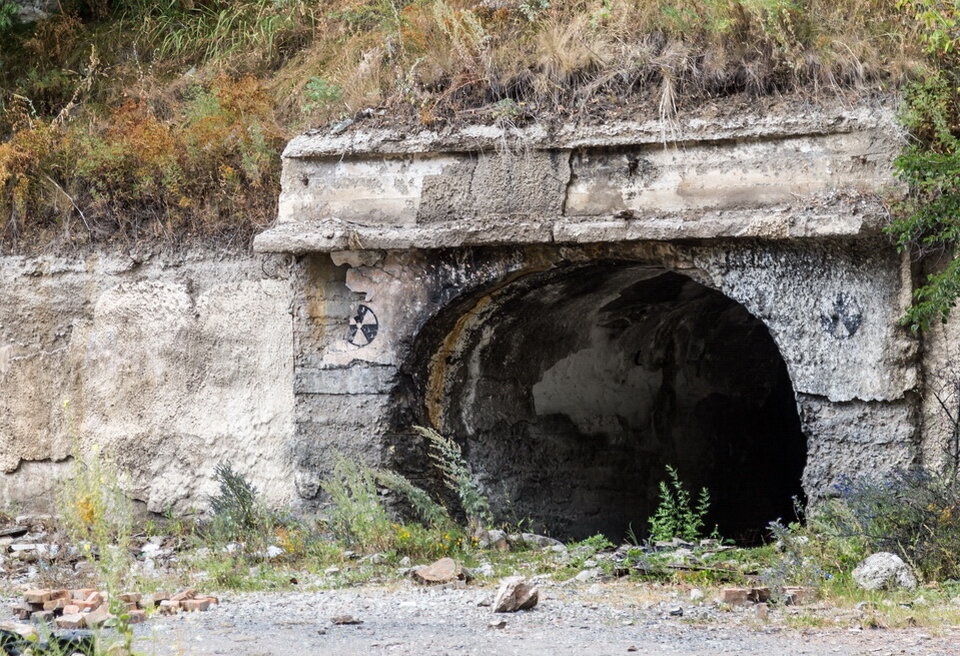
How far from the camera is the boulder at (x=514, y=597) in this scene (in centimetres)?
491

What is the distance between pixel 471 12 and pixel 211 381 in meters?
2.69

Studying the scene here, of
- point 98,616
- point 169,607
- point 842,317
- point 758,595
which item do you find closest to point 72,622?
point 98,616

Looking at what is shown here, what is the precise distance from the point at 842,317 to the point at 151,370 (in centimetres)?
412

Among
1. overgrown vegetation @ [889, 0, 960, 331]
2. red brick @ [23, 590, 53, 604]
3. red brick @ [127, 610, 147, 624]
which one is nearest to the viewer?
red brick @ [127, 610, 147, 624]

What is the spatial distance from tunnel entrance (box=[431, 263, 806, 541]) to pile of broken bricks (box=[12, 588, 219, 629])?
89.0 inches

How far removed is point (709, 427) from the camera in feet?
31.8

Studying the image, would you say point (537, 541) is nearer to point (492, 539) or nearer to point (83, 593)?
point (492, 539)

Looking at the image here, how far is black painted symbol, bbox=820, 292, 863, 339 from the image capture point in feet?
19.8

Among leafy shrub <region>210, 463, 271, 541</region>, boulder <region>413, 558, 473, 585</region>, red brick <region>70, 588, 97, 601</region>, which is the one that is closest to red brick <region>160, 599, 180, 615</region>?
red brick <region>70, 588, 97, 601</region>

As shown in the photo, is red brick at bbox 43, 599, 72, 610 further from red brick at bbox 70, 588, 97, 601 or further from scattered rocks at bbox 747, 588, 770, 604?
scattered rocks at bbox 747, 588, 770, 604

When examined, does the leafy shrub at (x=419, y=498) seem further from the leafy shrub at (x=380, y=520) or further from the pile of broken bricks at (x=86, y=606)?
the pile of broken bricks at (x=86, y=606)

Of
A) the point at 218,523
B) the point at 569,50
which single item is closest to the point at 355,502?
the point at 218,523

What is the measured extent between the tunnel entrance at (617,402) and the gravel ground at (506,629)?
77.2 inches

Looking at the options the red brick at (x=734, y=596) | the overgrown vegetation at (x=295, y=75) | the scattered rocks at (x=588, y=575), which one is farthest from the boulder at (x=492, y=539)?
the overgrown vegetation at (x=295, y=75)
